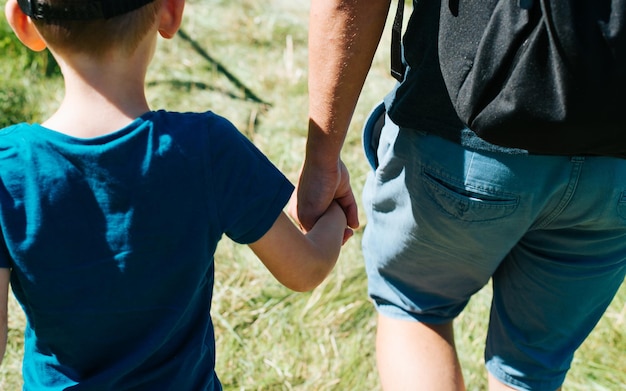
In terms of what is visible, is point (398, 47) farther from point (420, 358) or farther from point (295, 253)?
point (420, 358)

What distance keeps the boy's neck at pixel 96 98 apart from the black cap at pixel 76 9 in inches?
3.0

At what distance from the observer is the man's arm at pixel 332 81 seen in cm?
155

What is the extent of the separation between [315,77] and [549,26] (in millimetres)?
600

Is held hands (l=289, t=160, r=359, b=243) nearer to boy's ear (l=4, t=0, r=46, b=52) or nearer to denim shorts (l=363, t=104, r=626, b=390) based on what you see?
denim shorts (l=363, t=104, r=626, b=390)

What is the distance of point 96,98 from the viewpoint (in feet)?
4.27

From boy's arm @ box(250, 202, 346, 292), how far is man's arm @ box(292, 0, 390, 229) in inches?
5.7

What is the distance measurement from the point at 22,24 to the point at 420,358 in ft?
3.71

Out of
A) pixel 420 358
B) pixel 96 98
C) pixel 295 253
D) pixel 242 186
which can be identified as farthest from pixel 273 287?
pixel 96 98

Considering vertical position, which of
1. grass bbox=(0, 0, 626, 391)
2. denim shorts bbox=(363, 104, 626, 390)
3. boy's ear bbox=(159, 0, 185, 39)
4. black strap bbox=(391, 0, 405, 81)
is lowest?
grass bbox=(0, 0, 626, 391)

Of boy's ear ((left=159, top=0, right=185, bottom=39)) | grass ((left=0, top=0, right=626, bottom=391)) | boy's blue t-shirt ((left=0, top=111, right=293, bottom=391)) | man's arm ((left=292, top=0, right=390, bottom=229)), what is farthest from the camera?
grass ((left=0, top=0, right=626, bottom=391))

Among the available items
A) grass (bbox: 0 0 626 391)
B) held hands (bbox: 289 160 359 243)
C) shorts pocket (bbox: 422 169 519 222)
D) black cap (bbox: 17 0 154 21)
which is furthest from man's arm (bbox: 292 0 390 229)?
grass (bbox: 0 0 626 391)

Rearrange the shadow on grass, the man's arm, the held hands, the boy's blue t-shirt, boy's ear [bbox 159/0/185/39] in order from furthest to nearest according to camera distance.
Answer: the shadow on grass < the held hands < the man's arm < boy's ear [bbox 159/0/185/39] < the boy's blue t-shirt

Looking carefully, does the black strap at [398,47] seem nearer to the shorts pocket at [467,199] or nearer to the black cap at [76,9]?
the shorts pocket at [467,199]

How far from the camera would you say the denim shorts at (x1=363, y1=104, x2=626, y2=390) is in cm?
146
